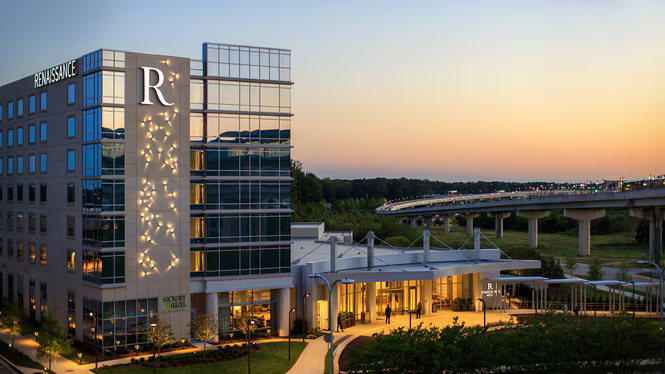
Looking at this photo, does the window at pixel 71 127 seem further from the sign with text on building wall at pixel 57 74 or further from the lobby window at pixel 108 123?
the lobby window at pixel 108 123

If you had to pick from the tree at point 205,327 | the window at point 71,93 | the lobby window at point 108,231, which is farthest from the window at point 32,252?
the tree at point 205,327

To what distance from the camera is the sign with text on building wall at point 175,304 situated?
5012 centimetres

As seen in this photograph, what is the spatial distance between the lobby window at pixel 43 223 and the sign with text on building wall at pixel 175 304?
15587 millimetres

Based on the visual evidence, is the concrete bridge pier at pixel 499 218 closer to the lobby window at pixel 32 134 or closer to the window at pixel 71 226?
the lobby window at pixel 32 134

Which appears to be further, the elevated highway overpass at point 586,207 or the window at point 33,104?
the elevated highway overpass at point 586,207

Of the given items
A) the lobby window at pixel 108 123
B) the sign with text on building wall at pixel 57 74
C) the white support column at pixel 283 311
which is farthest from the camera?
the white support column at pixel 283 311

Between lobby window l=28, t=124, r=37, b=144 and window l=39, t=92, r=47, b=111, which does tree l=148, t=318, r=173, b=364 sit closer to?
window l=39, t=92, r=47, b=111

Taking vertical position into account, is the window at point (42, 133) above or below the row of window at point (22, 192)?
above

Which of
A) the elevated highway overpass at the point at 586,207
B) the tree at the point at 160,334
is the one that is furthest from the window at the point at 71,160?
the elevated highway overpass at the point at 586,207

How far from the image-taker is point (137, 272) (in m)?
49.3

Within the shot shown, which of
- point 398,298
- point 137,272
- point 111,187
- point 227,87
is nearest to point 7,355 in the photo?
point 137,272

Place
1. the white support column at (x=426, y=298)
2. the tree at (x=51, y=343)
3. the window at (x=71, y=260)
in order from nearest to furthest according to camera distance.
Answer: the tree at (x=51, y=343) → the window at (x=71, y=260) → the white support column at (x=426, y=298)

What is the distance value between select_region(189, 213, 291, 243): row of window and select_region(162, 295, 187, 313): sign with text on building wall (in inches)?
175

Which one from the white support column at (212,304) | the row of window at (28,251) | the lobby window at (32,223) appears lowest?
the white support column at (212,304)
